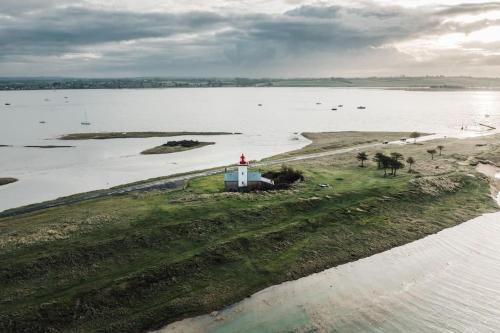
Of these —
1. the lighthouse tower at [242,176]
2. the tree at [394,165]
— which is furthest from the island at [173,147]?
the tree at [394,165]

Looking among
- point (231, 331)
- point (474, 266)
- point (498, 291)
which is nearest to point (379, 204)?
point (474, 266)

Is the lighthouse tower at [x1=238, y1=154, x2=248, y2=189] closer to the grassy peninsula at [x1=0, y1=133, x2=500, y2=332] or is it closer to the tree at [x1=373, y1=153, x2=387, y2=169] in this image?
the grassy peninsula at [x1=0, y1=133, x2=500, y2=332]

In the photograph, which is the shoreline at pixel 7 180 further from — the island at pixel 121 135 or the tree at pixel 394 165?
the tree at pixel 394 165

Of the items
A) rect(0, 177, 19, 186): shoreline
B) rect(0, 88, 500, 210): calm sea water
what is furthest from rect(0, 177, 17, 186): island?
rect(0, 88, 500, 210): calm sea water

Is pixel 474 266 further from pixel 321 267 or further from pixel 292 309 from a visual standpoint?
pixel 292 309

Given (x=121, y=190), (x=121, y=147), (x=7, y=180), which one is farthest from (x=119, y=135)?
(x=121, y=190)

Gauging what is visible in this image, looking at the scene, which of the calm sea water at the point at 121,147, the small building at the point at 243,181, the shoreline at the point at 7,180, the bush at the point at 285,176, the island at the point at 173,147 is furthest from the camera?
the island at the point at 173,147

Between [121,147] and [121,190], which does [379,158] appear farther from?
[121,147]
